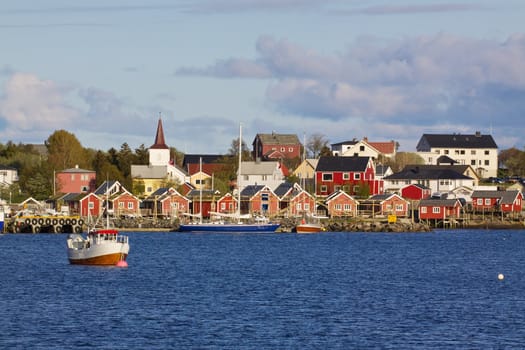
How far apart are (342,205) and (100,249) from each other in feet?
196

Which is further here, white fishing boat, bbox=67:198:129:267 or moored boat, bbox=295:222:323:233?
moored boat, bbox=295:222:323:233

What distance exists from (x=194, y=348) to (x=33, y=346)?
450cm

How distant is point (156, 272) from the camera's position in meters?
56.2

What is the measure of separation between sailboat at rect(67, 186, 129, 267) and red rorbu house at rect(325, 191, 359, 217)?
5758 cm

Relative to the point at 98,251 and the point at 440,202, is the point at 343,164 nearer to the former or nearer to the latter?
the point at 440,202

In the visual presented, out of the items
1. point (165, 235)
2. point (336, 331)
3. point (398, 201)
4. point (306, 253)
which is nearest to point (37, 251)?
point (306, 253)

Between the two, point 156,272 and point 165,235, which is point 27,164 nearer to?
point 165,235

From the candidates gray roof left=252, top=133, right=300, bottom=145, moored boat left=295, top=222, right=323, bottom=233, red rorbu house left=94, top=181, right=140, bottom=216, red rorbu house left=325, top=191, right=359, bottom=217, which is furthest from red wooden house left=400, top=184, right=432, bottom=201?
gray roof left=252, top=133, right=300, bottom=145

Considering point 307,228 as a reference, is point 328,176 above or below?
above

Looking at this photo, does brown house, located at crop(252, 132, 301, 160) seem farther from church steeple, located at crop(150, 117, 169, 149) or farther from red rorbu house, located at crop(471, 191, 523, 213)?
red rorbu house, located at crop(471, 191, 523, 213)

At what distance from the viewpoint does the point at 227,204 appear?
11188cm

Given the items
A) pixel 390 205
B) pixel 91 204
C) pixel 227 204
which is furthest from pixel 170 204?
pixel 390 205

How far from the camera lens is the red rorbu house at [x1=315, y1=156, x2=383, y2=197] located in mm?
121688

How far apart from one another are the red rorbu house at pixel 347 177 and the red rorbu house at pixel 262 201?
11.0 meters
